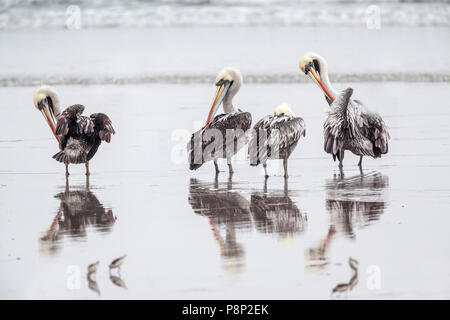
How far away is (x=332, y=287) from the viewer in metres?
6.39

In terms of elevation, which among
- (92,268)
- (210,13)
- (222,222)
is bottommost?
(92,268)

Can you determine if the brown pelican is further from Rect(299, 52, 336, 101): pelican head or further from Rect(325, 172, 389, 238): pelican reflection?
Rect(299, 52, 336, 101): pelican head

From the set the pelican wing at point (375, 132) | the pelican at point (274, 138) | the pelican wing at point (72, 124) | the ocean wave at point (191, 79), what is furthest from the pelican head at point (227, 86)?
the ocean wave at point (191, 79)

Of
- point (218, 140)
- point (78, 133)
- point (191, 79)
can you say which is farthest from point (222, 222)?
point (191, 79)

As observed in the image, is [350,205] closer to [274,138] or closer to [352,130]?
[274,138]

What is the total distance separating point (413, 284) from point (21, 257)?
303 centimetres

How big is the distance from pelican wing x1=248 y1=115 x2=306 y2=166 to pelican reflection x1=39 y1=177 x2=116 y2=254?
1973mm

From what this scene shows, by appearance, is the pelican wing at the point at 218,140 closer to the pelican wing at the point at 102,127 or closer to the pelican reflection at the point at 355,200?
the pelican wing at the point at 102,127

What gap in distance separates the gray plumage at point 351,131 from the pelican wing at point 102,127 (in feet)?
8.38

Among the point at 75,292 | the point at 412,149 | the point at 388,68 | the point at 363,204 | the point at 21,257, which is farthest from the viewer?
the point at 388,68

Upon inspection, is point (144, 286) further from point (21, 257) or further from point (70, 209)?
point (70, 209)

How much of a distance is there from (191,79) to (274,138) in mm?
13687

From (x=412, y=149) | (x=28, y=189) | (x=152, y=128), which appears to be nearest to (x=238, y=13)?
(x=152, y=128)

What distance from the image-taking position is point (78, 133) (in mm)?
11133
